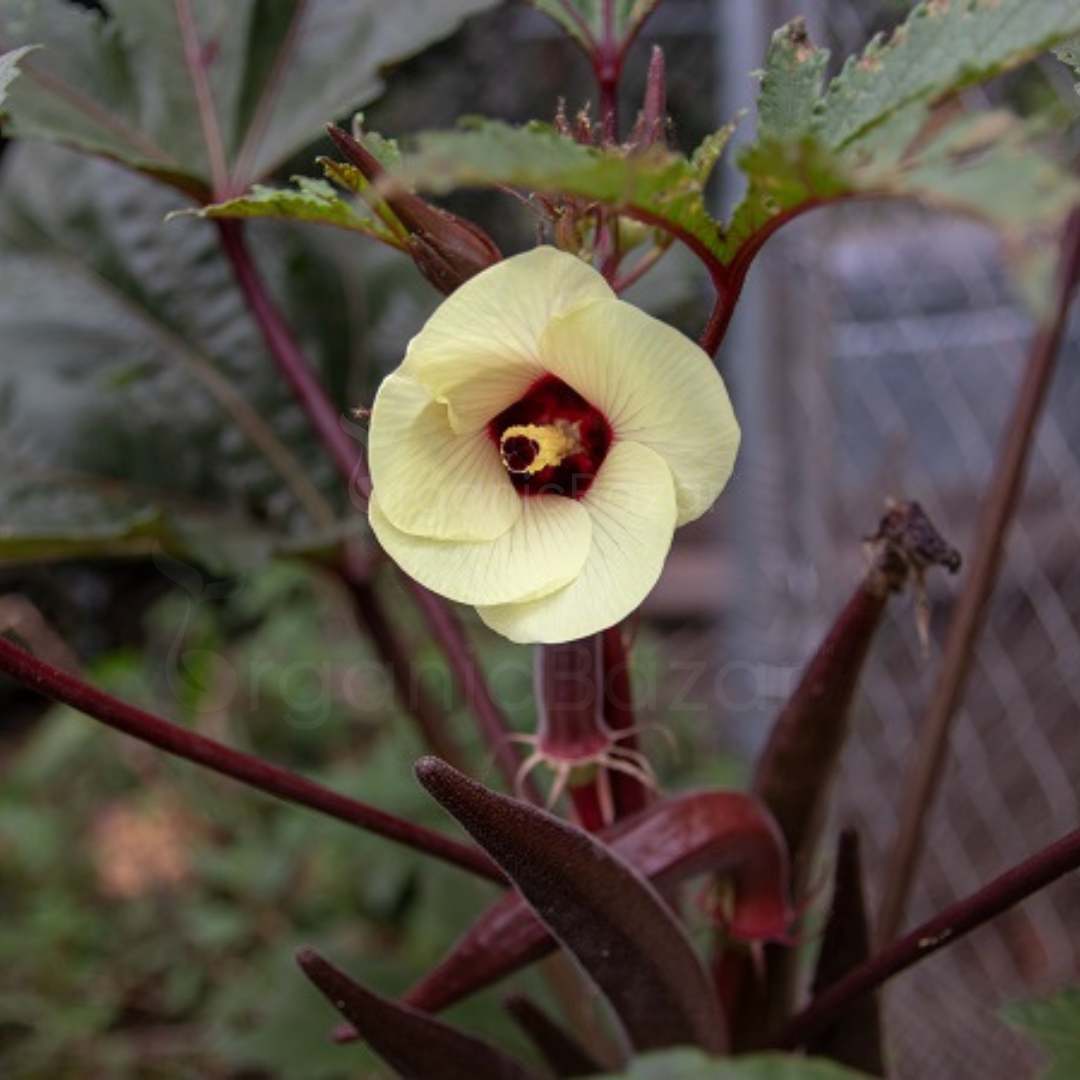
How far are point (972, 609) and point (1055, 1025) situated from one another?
21cm

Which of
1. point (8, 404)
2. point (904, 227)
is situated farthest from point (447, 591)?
point (904, 227)

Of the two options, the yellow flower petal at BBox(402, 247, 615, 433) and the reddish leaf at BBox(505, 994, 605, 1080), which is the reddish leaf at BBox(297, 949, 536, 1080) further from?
the yellow flower petal at BBox(402, 247, 615, 433)

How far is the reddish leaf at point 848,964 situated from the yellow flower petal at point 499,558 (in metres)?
0.22

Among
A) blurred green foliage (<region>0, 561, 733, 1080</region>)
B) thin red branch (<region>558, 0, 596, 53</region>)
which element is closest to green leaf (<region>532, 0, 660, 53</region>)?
thin red branch (<region>558, 0, 596, 53</region>)

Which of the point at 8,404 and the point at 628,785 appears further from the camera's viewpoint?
the point at 8,404

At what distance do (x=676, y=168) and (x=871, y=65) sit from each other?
7 centimetres

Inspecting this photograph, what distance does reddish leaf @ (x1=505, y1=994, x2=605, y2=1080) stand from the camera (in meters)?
0.57

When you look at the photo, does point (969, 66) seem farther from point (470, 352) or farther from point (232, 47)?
point (232, 47)

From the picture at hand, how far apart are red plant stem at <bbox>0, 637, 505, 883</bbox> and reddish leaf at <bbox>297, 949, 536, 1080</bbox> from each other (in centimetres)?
5

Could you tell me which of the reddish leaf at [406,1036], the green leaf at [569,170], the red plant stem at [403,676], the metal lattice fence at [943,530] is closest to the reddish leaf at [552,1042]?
the reddish leaf at [406,1036]

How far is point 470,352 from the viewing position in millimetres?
386

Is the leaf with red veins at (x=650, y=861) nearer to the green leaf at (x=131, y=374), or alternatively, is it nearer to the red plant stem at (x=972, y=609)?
the red plant stem at (x=972, y=609)

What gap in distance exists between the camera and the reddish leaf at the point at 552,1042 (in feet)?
1.89

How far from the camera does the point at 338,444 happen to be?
25.0 inches
